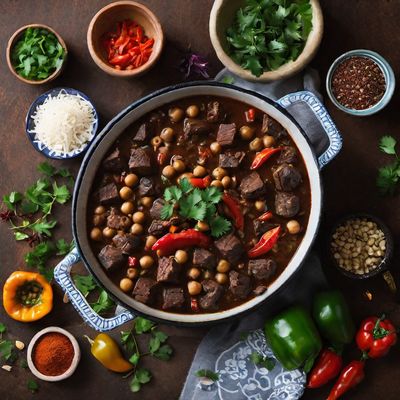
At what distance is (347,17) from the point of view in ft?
18.1

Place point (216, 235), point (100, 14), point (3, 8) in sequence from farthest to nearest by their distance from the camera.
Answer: point (3, 8), point (100, 14), point (216, 235)

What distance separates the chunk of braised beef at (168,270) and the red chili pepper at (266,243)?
0.55 m

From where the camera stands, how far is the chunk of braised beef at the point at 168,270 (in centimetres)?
502

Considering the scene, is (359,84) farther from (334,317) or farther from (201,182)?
(334,317)

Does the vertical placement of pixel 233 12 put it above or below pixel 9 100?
above

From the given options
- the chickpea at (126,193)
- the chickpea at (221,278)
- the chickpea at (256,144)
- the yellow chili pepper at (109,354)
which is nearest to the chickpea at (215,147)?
the chickpea at (256,144)

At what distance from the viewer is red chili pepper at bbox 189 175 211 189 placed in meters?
5.04

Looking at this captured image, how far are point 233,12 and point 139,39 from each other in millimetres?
772

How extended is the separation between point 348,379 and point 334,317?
0.52 m

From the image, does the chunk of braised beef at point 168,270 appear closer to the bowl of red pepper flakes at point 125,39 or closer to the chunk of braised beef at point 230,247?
the chunk of braised beef at point 230,247

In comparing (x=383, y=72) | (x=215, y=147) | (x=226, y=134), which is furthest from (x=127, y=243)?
(x=383, y=72)

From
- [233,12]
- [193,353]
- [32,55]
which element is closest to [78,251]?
[193,353]

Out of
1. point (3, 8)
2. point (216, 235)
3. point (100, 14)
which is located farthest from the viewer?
point (3, 8)

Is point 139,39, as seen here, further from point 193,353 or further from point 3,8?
point 193,353
